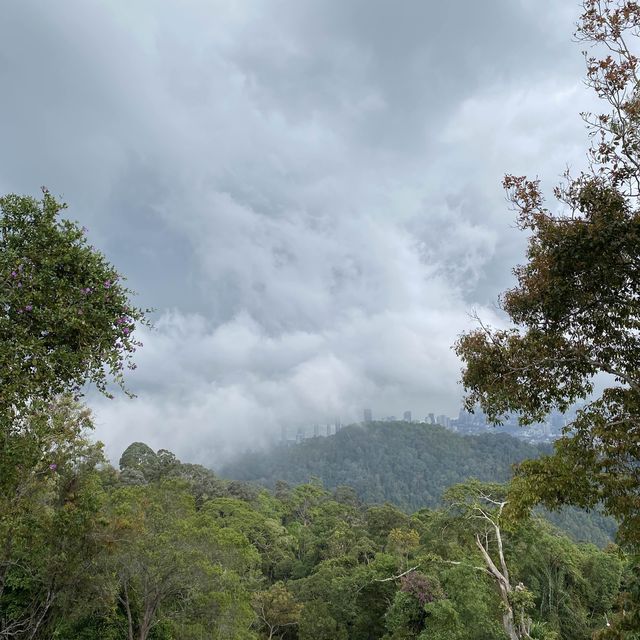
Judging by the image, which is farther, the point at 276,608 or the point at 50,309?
the point at 276,608

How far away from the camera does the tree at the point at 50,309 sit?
5.65 metres

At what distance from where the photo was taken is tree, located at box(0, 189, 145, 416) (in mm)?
5648

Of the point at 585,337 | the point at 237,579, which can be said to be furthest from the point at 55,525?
the point at 585,337

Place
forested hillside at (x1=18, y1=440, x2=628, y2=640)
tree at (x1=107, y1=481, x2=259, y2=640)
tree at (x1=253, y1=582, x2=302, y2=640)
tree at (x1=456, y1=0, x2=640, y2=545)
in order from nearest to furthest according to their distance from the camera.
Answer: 1. tree at (x1=456, y1=0, x2=640, y2=545)
2. forested hillside at (x1=18, y1=440, x2=628, y2=640)
3. tree at (x1=107, y1=481, x2=259, y2=640)
4. tree at (x1=253, y1=582, x2=302, y2=640)

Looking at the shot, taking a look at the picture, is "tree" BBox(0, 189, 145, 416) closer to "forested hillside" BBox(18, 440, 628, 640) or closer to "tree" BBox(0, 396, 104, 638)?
"tree" BBox(0, 396, 104, 638)

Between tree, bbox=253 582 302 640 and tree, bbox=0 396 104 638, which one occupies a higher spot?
tree, bbox=0 396 104 638

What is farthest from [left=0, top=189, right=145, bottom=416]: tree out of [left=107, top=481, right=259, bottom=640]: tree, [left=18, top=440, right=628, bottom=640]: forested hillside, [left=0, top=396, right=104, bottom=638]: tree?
[left=107, top=481, right=259, bottom=640]: tree

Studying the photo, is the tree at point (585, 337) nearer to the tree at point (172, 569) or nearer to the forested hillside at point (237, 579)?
the forested hillside at point (237, 579)

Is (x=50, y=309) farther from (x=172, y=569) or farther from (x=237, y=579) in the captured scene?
(x=237, y=579)

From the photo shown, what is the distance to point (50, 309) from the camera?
5.85 m

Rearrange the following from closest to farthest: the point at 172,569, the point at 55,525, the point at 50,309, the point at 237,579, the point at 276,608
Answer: the point at 50,309 → the point at 55,525 → the point at 172,569 → the point at 237,579 → the point at 276,608

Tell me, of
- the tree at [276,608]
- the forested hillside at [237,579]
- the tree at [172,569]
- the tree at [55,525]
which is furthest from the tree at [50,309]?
the tree at [276,608]

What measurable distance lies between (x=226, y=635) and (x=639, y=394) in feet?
62.2

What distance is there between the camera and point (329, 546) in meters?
40.6
